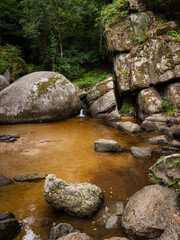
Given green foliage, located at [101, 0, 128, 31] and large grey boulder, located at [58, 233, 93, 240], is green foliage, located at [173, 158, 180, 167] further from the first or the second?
green foliage, located at [101, 0, 128, 31]

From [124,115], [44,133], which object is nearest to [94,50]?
[124,115]

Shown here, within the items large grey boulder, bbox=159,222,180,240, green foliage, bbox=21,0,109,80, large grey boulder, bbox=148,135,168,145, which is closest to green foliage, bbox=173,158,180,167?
large grey boulder, bbox=159,222,180,240

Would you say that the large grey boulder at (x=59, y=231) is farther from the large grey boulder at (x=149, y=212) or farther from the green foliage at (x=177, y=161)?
the green foliage at (x=177, y=161)

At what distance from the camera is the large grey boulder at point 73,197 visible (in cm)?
266

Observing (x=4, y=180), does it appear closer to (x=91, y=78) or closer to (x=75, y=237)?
(x=75, y=237)

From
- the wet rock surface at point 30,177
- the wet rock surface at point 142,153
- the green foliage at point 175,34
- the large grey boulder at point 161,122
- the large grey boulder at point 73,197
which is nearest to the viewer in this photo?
the large grey boulder at point 73,197

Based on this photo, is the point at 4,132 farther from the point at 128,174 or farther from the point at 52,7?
the point at 52,7

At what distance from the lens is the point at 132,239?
2.29 meters

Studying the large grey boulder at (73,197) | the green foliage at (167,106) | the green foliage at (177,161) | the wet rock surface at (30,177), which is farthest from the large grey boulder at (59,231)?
the green foliage at (167,106)

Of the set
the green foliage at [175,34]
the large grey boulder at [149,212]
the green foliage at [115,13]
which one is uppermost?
the green foliage at [115,13]

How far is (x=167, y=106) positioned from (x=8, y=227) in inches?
299

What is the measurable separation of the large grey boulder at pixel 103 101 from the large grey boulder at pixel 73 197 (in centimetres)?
676

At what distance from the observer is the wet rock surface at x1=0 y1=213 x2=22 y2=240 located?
2.19 metres

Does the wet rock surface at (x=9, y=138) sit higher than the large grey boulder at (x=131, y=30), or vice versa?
the large grey boulder at (x=131, y=30)
